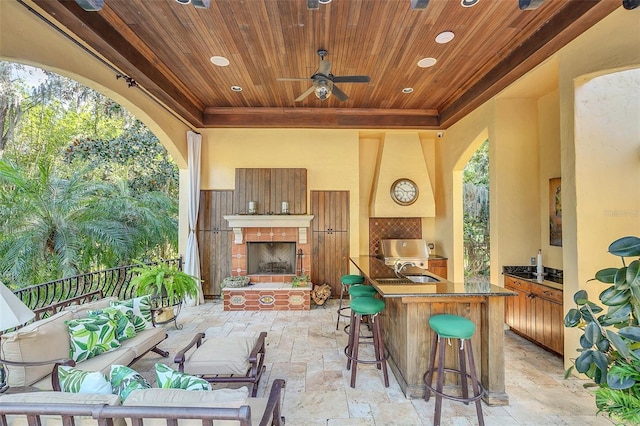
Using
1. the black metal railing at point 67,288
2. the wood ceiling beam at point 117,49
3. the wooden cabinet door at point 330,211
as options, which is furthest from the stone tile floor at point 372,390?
the wood ceiling beam at point 117,49

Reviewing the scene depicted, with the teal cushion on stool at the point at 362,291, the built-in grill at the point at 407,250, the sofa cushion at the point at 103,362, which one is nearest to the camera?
the sofa cushion at the point at 103,362

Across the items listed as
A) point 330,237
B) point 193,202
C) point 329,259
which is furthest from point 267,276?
point 193,202

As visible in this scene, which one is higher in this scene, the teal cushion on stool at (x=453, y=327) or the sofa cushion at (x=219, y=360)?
the teal cushion on stool at (x=453, y=327)

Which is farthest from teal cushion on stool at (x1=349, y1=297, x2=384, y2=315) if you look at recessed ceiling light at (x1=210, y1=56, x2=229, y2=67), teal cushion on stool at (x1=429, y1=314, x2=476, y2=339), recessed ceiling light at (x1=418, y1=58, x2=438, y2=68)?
recessed ceiling light at (x1=210, y1=56, x2=229, y2=67)

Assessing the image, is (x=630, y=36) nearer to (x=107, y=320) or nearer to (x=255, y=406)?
(x=255, y=406)

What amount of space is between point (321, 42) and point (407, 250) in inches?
163

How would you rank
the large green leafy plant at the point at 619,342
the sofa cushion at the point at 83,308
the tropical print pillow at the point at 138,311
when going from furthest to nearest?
the tropical print pillow at the point at 138,311
the sofa cushion at the point at 83,308
the large green leafy plant at the point at 619,342

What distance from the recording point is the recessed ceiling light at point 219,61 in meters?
3.59

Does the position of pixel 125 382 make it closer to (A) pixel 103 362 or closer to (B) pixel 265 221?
(A) pixel 103 362

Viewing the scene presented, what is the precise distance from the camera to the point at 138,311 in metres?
3.12

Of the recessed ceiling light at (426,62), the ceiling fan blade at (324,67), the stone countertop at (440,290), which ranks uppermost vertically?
the recessed ceiling light at (426,62)

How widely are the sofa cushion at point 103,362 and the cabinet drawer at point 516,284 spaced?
14.9ft

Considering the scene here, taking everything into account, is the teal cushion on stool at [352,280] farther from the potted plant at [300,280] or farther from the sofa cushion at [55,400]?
the sofa cushion at [55,400]

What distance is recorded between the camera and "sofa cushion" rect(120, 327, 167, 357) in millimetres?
2723
